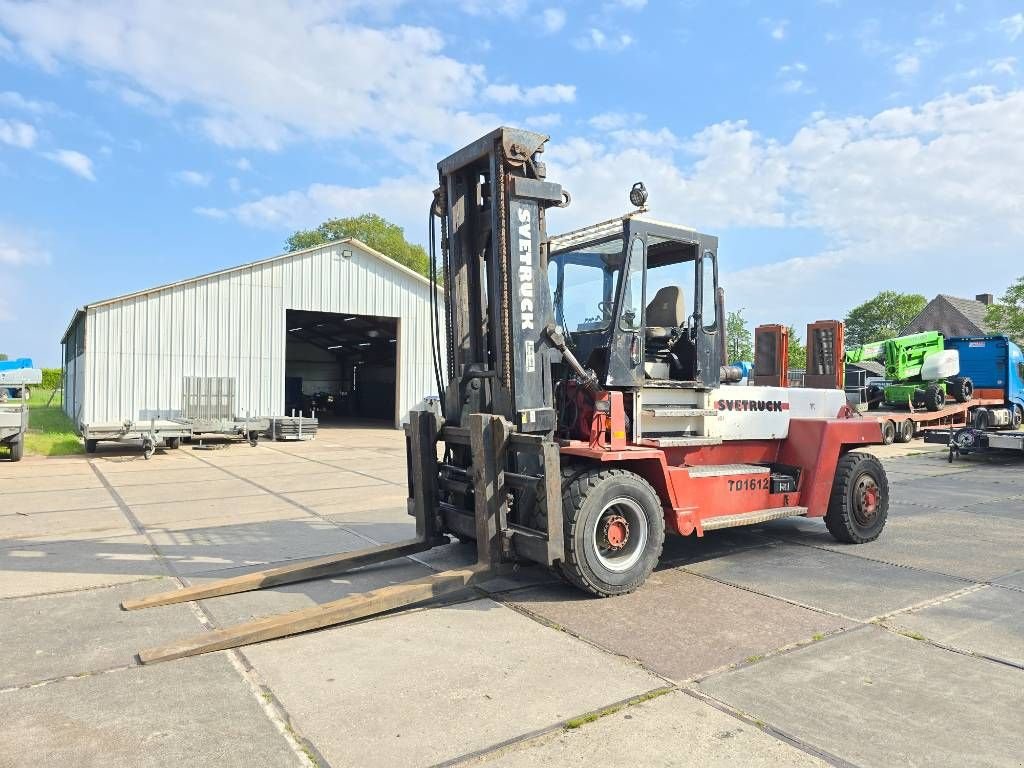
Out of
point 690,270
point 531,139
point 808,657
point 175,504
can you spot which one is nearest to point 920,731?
point 808,657

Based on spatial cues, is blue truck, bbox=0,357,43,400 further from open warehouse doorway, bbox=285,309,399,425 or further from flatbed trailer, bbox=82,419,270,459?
open warehouse doorway, bbox=285,309,399,425

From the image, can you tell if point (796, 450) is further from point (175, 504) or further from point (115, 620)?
point (175, 504)

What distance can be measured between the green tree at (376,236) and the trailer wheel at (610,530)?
5495 centimetres

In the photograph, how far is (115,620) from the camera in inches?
196

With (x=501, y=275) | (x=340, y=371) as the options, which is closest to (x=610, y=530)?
(x=501, y=275)

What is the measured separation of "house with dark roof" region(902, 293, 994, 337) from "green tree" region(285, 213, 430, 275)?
1556 inches

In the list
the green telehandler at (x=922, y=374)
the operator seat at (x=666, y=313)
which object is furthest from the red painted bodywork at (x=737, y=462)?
the green telehandler at (x=922, y=374)

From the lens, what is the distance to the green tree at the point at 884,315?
6228 centimetres

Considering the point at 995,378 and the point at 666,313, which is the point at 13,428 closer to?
the point at 666,313

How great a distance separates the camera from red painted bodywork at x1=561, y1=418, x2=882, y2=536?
18.9 feet

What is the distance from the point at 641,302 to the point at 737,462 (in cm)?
202

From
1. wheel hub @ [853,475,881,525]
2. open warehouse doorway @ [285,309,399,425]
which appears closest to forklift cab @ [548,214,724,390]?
wheel hub @ [853,475,881,525]

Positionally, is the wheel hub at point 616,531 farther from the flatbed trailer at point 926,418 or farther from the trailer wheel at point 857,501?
the flatbed trailer at point 926,418

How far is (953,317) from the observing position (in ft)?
175
